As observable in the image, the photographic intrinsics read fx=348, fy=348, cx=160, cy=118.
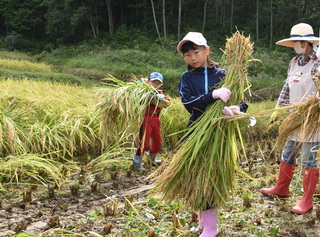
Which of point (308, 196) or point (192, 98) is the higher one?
point (192, 98)

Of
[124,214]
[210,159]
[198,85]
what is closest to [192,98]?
[198,85]

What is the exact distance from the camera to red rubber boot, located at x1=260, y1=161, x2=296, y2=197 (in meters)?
3.17

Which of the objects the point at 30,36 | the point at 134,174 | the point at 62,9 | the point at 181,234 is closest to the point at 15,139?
the point at 134,174

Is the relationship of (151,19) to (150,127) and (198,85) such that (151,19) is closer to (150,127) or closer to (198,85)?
(150,127)

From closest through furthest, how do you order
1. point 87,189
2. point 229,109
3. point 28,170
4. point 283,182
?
point 229,109
point 283,182
point 87,189
point 28,170

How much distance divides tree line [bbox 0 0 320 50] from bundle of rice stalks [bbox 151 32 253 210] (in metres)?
22.2

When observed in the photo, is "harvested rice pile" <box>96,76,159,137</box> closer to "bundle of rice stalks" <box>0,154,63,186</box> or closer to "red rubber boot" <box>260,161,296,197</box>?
"bundle of rice stalks" <box>0,154,63,186</box>

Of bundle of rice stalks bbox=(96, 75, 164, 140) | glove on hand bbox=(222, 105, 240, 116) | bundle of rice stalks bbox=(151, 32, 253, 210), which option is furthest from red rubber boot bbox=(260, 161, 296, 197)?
bundle of rice stalks bbox=(96, 75, 164, 140)

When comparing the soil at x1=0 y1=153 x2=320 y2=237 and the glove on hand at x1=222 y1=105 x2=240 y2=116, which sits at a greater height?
the glove on hand at x1=222 y1=105 x2=240 y2=116

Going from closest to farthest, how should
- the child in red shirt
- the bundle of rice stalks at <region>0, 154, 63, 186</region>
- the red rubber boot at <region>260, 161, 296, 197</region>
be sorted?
the red rubber boot at <region>260, 161, 296, 197</region> → the bundle of rice stalks at <region>0, 154, 63, 186</region> → the child in red shirt

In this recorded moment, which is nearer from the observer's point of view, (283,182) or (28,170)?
(283,182)

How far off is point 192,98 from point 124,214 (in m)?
1.21

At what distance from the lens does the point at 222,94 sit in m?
2.28

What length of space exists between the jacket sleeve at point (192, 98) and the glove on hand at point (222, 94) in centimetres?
4
